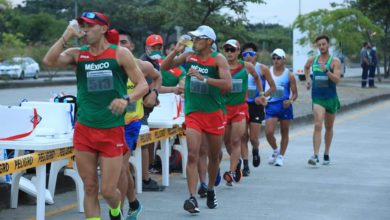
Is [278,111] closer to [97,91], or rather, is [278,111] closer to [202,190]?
[202,190]

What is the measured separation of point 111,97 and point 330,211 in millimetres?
3293

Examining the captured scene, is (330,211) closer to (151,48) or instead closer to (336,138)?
(151,48)

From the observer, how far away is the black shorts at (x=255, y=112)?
12.0m

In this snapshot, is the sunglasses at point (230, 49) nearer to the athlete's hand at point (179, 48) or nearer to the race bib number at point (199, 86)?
the athlete's hand at point (179, 48)

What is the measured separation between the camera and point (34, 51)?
154 ft

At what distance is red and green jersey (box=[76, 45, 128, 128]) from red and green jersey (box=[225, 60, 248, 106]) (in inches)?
157

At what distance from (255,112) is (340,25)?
26696 millimetres

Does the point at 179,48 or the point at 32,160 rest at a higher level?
the point at 179,48

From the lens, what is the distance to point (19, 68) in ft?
135

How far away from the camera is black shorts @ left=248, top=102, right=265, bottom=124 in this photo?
12.0 metres

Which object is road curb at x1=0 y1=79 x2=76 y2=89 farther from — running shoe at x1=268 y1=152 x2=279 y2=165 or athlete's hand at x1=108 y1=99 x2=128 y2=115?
athlete's hand at x1=108 y1=99 x2=128 y2=115

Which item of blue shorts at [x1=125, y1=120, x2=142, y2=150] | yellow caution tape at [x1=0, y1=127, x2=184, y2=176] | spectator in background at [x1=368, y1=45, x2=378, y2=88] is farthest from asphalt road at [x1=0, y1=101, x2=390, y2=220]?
spectator in background at [x1=368, y1=45, x2=378, y2=88]

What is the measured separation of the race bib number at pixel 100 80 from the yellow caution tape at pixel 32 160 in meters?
1.18

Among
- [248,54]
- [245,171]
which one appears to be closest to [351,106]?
[248,54]
